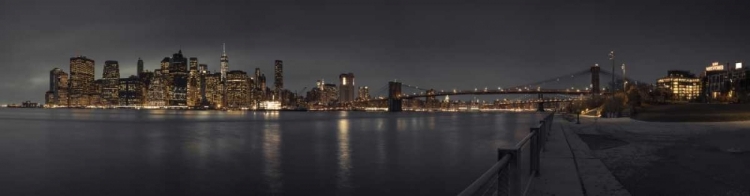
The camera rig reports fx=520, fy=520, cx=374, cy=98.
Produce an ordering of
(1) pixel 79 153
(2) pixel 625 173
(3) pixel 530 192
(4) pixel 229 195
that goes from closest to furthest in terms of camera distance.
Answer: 1. (3) pixel 530 192
2. (2) pixel 625 173
3. (4) pixel 229 195
4. (1) pixel 79 153

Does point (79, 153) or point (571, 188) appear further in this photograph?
point (79, 153)

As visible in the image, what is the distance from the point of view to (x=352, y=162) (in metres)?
19.8

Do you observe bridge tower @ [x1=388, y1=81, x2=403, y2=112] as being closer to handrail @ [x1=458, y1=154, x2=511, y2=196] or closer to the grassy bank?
the grassy bank

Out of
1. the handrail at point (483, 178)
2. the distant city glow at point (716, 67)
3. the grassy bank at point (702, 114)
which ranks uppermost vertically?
the distant city glow at point (716, 67)

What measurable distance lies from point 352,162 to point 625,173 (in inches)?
444

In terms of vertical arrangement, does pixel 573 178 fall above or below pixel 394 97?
below

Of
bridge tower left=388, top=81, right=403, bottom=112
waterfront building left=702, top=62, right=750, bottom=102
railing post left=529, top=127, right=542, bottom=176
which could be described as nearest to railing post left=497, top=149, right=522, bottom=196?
railing post left=529, top=127, right=542, bottom=176

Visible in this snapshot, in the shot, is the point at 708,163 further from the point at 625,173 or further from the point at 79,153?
the point at 79,153

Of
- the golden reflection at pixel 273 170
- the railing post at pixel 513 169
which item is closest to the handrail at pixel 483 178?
the railing post at pixel 513 169

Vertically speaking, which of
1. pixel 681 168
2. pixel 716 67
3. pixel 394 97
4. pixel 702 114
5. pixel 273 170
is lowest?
pixel 273 170

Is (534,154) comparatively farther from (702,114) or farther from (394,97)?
(394,97)

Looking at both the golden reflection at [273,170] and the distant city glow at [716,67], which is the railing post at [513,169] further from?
the distant city glow at [716,67]

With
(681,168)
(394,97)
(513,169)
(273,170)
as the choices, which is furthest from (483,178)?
(394,97)

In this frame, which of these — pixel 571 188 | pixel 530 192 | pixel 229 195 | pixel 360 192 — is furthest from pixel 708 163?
pixel 229 195
